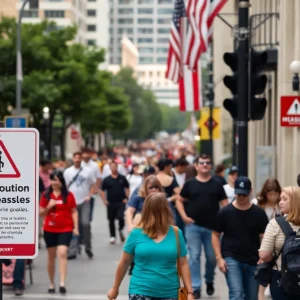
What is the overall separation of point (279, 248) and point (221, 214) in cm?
189

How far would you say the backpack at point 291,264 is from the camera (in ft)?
28.8

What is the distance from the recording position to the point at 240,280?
11188 millimetres

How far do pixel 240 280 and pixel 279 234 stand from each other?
2.08 m

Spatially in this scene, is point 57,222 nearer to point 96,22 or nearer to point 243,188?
point 243,188

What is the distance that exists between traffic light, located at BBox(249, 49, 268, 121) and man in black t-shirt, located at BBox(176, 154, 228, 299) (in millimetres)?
914

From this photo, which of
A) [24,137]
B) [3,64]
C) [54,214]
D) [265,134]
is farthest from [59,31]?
[24,137]

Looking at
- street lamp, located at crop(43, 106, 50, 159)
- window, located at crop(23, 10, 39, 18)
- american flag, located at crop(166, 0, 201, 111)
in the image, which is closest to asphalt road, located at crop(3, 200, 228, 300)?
american flag, located at crop(166, 0, 201, 111)

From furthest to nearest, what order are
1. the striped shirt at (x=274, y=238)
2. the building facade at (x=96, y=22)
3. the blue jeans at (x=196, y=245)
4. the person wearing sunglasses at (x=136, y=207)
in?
the building facade at (x=96, y=22) < the blue jeans at (x=196, y=245) < the person wearing sunglasses at (x=136, y=207) < the striped shirt at (x=274, y=238)

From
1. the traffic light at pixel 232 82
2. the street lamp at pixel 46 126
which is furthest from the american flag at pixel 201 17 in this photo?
the street lamp at pixel 46 126

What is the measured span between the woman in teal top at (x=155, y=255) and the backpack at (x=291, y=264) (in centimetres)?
77

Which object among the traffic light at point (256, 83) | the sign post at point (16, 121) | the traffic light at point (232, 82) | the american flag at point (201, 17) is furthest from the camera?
the sign post at point (16, 121)

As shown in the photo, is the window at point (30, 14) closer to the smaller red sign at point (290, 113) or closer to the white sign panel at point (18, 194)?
the smaller red sign at point (290, 113)

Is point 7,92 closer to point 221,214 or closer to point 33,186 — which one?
point 221,214

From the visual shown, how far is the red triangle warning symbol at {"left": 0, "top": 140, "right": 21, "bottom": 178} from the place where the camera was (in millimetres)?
7320
